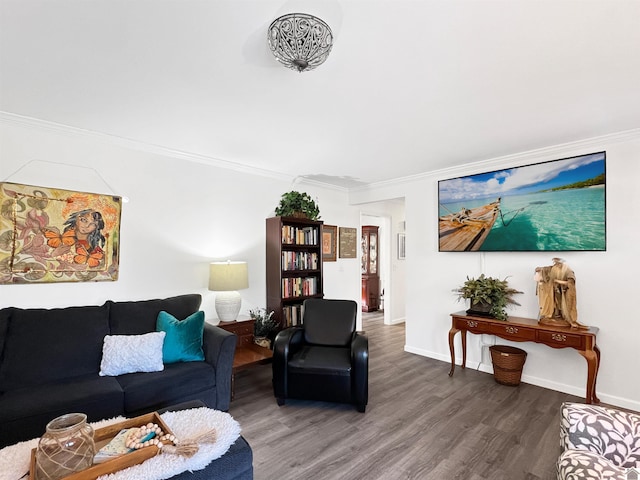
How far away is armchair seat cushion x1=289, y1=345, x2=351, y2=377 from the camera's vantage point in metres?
2.74

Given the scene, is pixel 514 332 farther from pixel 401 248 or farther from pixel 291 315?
pixel 401 248

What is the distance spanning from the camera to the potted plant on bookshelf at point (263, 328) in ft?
12.5

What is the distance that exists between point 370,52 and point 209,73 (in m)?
0.99

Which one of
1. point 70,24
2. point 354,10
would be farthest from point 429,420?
point 70,24

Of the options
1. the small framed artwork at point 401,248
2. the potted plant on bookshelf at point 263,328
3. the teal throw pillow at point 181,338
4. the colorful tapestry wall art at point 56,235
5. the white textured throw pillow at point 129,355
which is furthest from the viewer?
the small framed artwork at point 401,248

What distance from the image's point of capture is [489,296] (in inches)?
137

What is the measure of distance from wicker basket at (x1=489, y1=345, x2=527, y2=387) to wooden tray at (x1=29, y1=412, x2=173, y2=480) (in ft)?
10.7

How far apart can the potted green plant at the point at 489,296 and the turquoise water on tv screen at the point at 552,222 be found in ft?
1.40

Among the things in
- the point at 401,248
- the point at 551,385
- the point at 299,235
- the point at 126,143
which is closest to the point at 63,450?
the point at 126,143

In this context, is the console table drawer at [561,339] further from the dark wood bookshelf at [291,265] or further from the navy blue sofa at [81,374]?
the navy blue sofa at [81,374]

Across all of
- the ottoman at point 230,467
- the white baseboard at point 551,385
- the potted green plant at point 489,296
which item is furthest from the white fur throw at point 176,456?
the white baseboard at point 551,385

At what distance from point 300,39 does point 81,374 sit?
2792 mm

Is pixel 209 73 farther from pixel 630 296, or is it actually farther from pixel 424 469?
pixel 630 296

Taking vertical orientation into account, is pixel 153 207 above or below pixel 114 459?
above
